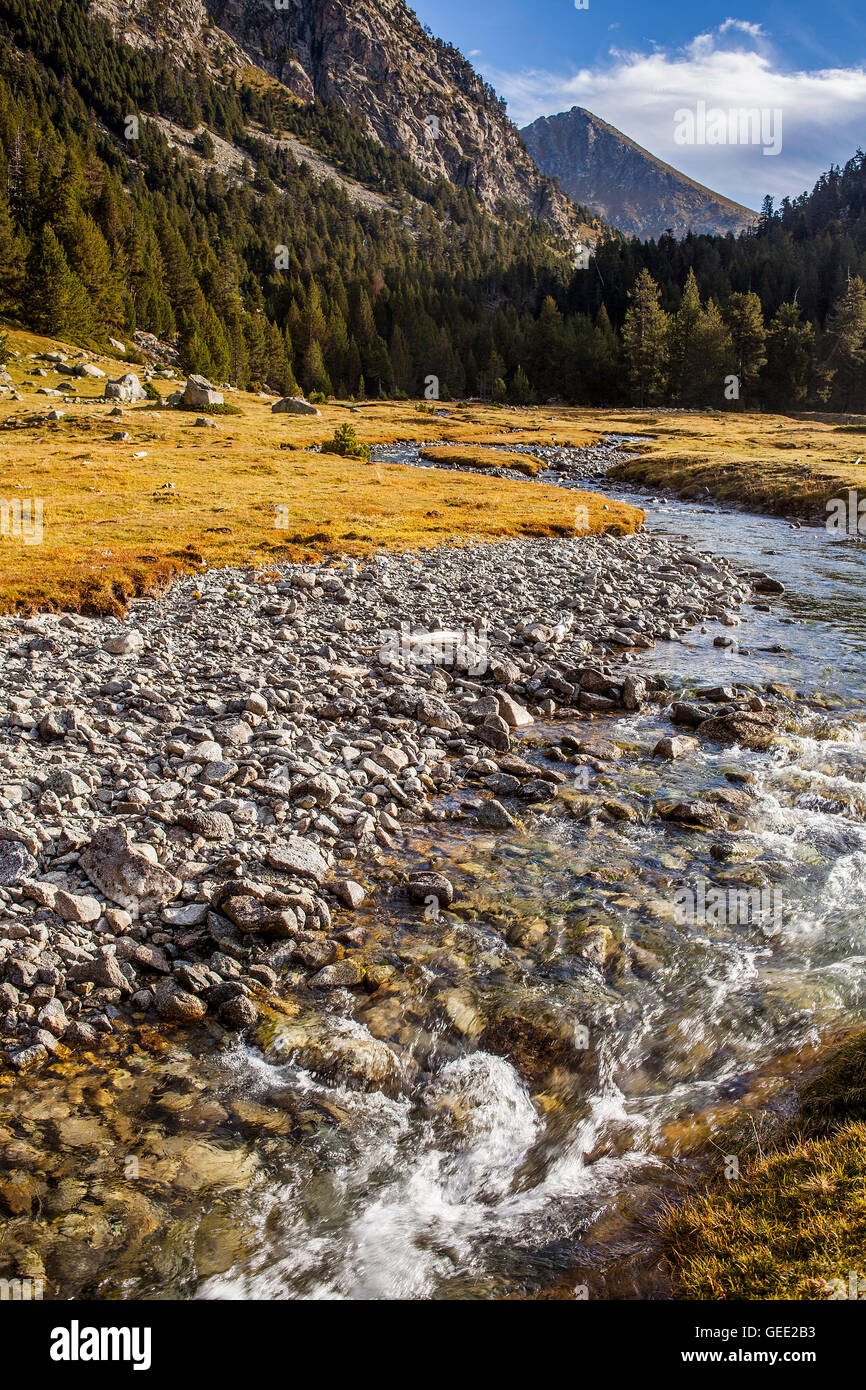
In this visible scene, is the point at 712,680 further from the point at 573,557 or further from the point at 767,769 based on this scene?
the point at 573,557

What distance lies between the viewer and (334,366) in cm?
13500

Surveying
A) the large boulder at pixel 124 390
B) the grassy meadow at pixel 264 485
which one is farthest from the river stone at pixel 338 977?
the large boulder at pixel 124 390

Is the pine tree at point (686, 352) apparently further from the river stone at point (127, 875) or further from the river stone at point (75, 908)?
the river stone at point (75, 908)

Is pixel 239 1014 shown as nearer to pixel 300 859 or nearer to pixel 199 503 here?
pixel 300 859

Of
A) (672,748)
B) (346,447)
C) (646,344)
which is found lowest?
(672,748)

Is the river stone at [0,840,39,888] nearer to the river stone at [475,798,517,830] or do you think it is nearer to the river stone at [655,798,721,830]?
the river stone at [475,798,517,830]

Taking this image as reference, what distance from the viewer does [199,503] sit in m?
33.8

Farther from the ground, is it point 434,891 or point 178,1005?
point 434,891

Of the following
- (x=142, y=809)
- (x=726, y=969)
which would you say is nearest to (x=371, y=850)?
(x=142, y=809)

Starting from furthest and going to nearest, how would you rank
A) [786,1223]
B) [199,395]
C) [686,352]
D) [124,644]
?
[686,352] → [199,395] → [124,644] → [786,1223]

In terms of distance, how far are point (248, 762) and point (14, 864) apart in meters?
3.43

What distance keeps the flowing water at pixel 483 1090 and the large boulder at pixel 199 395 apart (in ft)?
247

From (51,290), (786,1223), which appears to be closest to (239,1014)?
(786,1223)

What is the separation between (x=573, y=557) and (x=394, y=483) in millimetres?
20922
